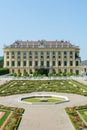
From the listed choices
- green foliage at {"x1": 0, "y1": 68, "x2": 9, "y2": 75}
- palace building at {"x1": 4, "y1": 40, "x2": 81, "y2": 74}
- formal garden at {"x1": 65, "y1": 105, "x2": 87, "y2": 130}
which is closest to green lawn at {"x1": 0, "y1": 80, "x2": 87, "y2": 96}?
formal garden at {"x1": 65, "y1": 105, "x2": 87, "y2": 130}

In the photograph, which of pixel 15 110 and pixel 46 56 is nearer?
pixel 15 110

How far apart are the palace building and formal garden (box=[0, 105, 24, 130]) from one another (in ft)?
254

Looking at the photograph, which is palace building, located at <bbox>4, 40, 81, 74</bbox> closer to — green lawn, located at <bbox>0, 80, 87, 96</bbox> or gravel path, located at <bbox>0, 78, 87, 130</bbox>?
green lawn, located at <bbox>0, 80, 87, 96</bbox>

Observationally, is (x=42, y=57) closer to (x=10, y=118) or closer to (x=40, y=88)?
(x=40, y=88)

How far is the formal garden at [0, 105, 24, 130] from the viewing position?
23278mm

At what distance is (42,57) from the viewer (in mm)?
109562

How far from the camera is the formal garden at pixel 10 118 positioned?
23.3 m

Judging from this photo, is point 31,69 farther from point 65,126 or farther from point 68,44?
point 65,126

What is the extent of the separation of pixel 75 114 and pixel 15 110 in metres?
6.81

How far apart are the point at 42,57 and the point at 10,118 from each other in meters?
83.7

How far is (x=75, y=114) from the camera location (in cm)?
2788

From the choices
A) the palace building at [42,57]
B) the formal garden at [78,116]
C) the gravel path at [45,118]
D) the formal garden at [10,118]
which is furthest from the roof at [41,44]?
the formal garden at [78,116]

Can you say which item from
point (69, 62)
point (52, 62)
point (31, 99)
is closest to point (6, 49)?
point (52, 62)

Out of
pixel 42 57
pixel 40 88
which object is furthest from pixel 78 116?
pixel 42 57
